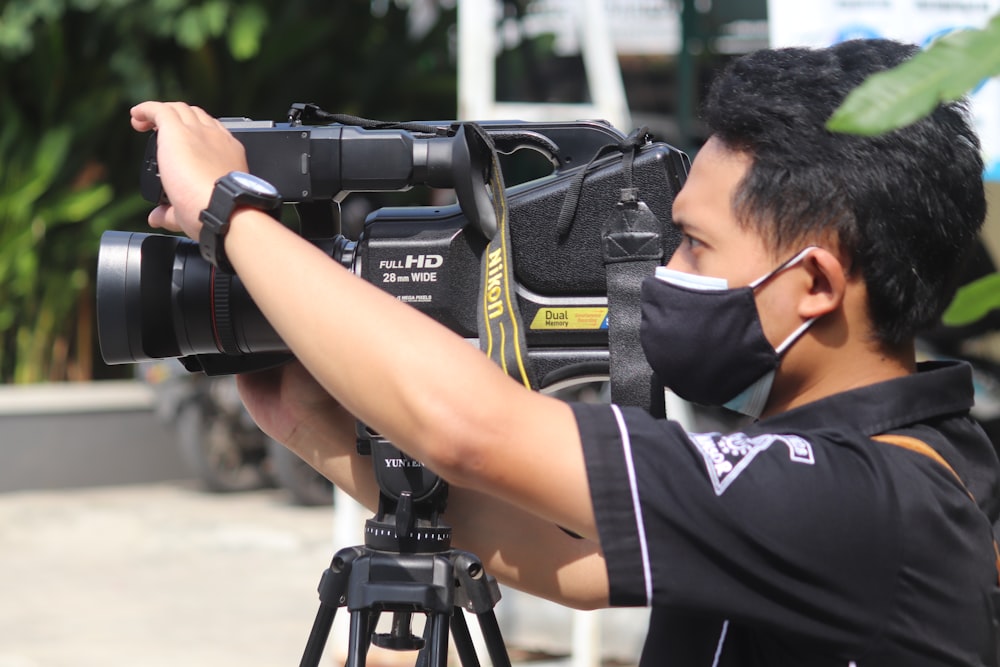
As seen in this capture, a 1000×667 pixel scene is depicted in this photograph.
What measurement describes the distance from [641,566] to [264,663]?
3.44 metres

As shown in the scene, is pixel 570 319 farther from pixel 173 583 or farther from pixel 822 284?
pixel 173 583

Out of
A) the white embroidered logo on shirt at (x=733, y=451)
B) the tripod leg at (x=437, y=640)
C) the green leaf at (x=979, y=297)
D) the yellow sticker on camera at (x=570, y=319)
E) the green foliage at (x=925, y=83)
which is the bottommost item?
the tripod leg at (x=437, y=640)

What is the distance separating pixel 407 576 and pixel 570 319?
0.36 meters

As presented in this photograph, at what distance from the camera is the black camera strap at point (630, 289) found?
143 centimetres

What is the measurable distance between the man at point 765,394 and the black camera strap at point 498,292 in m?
0.14

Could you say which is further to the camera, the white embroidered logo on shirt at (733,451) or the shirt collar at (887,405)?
the shirt collar at (887,405)

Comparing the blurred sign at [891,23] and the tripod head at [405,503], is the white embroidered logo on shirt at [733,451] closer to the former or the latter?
the tripod head at [405,503]

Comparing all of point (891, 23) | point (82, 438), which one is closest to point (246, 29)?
point (82, 438)

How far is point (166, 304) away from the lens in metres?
1.59

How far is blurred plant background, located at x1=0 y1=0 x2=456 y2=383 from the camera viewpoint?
6.95 metres

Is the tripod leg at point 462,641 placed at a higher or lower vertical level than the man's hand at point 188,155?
lower

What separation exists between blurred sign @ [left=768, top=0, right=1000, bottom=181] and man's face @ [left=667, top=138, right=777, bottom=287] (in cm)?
154

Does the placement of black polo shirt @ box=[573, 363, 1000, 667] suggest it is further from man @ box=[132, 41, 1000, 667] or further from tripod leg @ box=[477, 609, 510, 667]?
tripod leg @ box=[477, 609, 510, 667]

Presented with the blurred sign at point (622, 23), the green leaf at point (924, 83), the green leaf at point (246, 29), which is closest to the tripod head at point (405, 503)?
the green leaf at point (924, 83)
